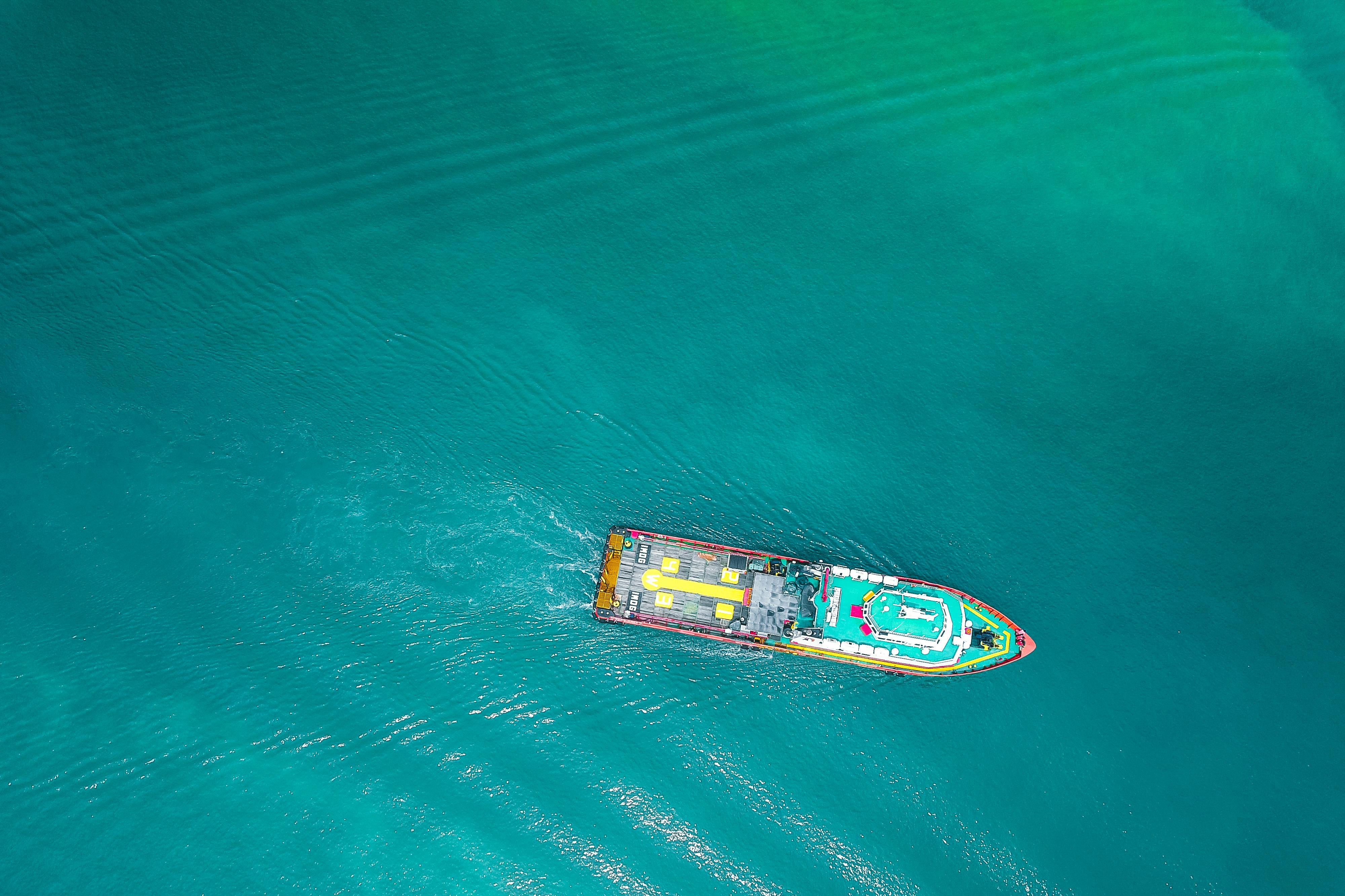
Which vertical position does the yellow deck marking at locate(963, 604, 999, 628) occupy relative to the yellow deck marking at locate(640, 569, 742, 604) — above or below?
above

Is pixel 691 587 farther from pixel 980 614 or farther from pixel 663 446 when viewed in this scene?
pixel 980 614

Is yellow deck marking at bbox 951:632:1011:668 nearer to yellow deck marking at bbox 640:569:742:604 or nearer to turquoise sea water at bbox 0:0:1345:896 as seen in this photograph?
turquoise sea water at bbox 0:0:1345:896

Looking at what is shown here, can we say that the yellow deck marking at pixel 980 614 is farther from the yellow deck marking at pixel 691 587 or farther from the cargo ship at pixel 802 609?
the yellow deck marking at pixel 691 587

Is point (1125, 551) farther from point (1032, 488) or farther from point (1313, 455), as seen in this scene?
point (1313, 455)

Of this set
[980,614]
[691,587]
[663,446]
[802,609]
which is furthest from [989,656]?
[663,446]

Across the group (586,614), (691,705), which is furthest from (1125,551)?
(586,614)


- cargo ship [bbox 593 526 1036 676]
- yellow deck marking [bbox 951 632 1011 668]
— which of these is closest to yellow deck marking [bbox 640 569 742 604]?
cargo ship [bbox 593 526 1036 676]
